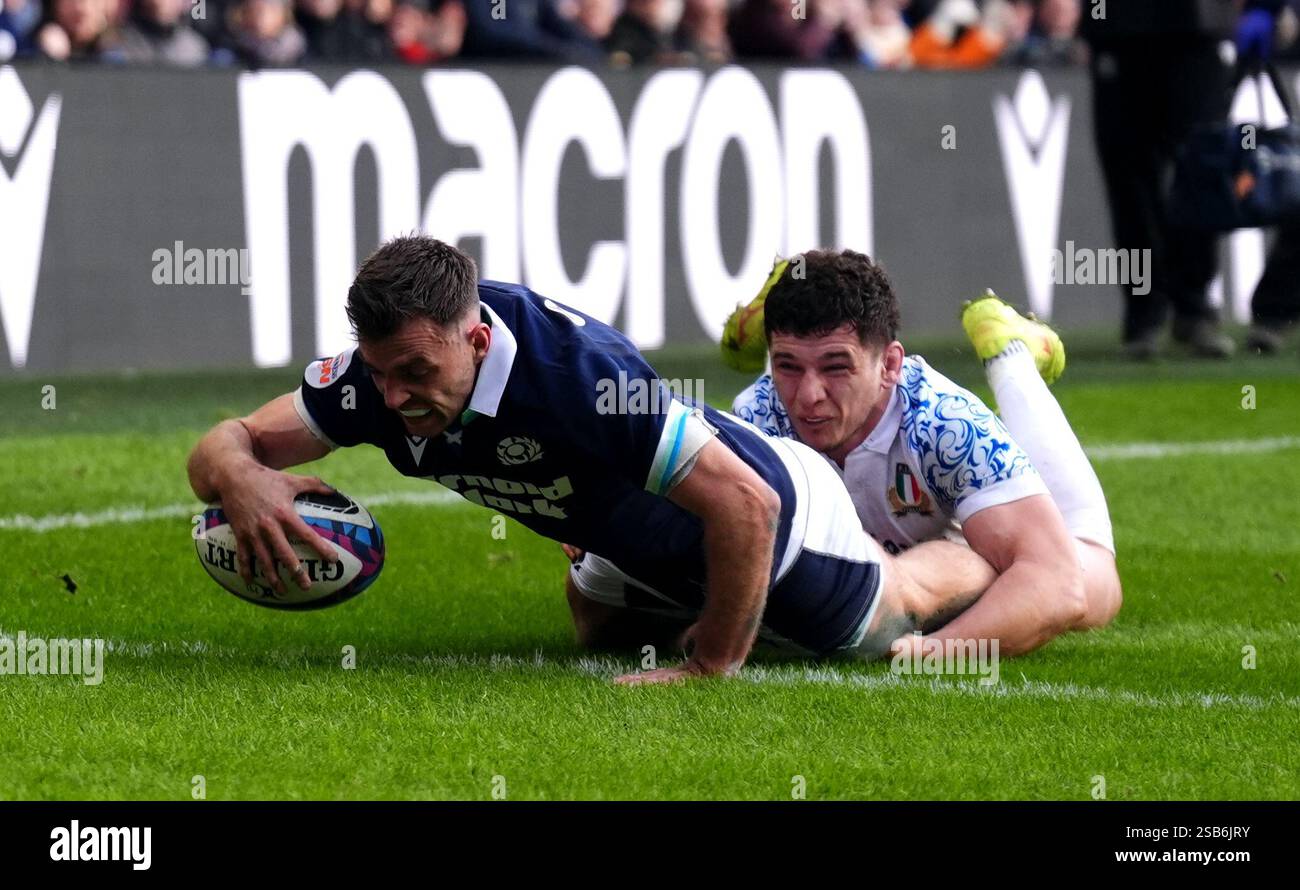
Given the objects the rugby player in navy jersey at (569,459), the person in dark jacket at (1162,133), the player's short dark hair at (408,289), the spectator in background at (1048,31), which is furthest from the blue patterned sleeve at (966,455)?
the spectator in background at (1048,31)

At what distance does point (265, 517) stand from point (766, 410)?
194cm

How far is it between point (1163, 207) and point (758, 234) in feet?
9.19

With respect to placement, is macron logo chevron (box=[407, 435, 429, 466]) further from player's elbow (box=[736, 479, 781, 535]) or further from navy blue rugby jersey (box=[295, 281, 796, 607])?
player's elbow (box=[736, 479, 781, 535])

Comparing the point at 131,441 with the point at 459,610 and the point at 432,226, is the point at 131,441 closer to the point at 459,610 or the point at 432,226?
the point at 432,226

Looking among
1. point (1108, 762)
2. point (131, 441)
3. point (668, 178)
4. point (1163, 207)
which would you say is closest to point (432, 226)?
point (668, 178)

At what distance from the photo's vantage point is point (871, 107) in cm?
1554

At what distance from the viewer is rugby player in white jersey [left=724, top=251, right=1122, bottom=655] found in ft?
22.6

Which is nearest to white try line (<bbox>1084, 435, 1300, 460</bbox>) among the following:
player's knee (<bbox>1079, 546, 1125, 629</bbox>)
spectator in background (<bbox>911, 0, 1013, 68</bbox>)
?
player's knee (<bbox>1079, 546, 1125, 629</bbox>)

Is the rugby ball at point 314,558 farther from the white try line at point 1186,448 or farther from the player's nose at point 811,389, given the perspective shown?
the white try line at point 1186,448

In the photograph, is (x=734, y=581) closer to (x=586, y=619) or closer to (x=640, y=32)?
(x=586, y=619)

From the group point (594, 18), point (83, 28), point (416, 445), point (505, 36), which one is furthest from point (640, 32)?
point (416, 445)

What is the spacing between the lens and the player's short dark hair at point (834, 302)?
684cm

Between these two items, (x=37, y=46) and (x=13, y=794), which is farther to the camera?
(x=37, y=46)

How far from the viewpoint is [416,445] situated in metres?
6.03
